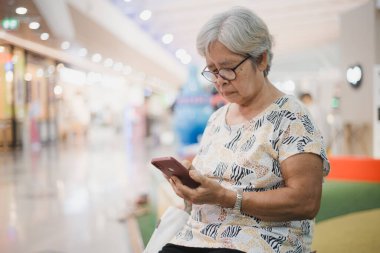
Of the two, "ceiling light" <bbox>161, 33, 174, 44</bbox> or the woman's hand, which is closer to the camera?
the woman's hand

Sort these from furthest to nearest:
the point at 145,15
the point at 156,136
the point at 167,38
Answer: the point at 156,136 → the point at 167,38 → the point at 145,15

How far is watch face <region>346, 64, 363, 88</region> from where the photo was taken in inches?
284

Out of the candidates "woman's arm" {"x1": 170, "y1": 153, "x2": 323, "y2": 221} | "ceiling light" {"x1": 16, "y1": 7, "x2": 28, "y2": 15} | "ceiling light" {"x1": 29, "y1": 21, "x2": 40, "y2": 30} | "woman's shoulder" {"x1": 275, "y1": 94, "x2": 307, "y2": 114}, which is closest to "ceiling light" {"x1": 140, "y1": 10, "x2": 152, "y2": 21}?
"ceiling light" {"x1": 29, "y1": 21, "x2": 40, "y2": 30}

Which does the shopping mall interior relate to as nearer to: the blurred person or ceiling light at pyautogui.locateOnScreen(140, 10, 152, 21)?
ceiling light at pyautogui.locateOnScreen(140, 10, 152, 21)

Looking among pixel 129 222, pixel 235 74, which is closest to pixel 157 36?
pixel 129 222

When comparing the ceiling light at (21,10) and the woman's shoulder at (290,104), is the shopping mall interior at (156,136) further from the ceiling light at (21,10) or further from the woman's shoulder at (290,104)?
the woman's shoulder at (290,104)

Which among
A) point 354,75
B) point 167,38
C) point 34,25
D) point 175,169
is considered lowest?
point 175,169

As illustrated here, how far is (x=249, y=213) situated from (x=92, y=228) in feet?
10.5

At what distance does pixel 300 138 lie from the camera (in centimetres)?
140

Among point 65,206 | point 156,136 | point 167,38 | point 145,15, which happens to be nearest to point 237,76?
point 65,206

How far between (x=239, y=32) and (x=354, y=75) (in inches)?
259

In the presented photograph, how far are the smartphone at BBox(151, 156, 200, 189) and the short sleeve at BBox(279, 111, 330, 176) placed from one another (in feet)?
1.04

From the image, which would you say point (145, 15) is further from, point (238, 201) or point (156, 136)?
point (156, 136)

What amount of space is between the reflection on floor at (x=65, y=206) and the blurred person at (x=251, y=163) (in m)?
2.11
